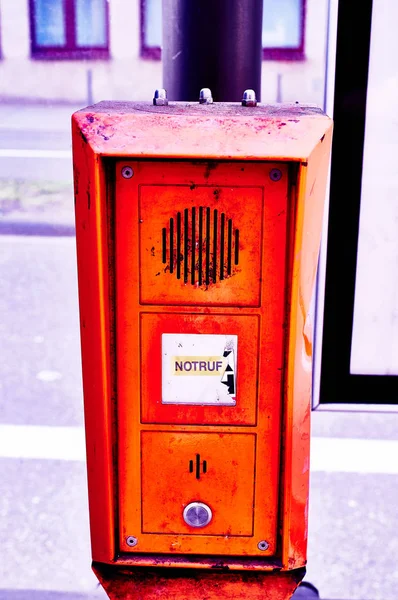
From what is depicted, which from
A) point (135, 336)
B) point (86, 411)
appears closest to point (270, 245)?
point (135, 336)

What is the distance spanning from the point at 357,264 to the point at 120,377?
40.0 inches

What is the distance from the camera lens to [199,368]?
1.60 meters

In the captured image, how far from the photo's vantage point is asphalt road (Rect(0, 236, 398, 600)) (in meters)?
2.98

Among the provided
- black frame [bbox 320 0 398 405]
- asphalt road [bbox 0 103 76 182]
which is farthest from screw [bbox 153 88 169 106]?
asphalt road [bbox 0 103 76 182]

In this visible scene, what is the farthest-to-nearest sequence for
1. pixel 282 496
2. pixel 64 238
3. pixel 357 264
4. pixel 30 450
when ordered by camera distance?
pixel 64 238 < pixel 30 450 < pixel 357 264 < pixel 282 496

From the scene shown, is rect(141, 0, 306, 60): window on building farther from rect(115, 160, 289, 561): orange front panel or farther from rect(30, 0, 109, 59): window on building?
rect(115, 160, 289, 561): orange front panel

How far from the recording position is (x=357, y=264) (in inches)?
92.5

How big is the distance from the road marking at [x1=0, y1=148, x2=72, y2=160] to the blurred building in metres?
4.22

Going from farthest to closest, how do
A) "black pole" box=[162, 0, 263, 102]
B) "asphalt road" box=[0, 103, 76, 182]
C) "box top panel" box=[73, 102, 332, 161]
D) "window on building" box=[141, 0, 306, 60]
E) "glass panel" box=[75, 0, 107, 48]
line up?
"glass panel" box=[75, 0, 107, 48] → "window on building" box=[141, 0, 306, 60] → "asphalt road" box=[0, 103, 76, 182] → "black pole" box=[162, 0, 263, 102] → "box top panel" box=[73, 102, 332, 161]

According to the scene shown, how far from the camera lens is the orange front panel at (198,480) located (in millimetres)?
1646

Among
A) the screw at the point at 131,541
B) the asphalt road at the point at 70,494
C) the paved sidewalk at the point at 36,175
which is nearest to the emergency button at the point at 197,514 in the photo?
the screw at the point at 131,541

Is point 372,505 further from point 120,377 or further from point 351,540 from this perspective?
point 120,377

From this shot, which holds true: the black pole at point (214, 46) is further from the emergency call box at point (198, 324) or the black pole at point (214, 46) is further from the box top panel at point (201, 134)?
the box top panel at point (201, 134)

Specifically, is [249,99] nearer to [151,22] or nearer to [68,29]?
[151,22]
